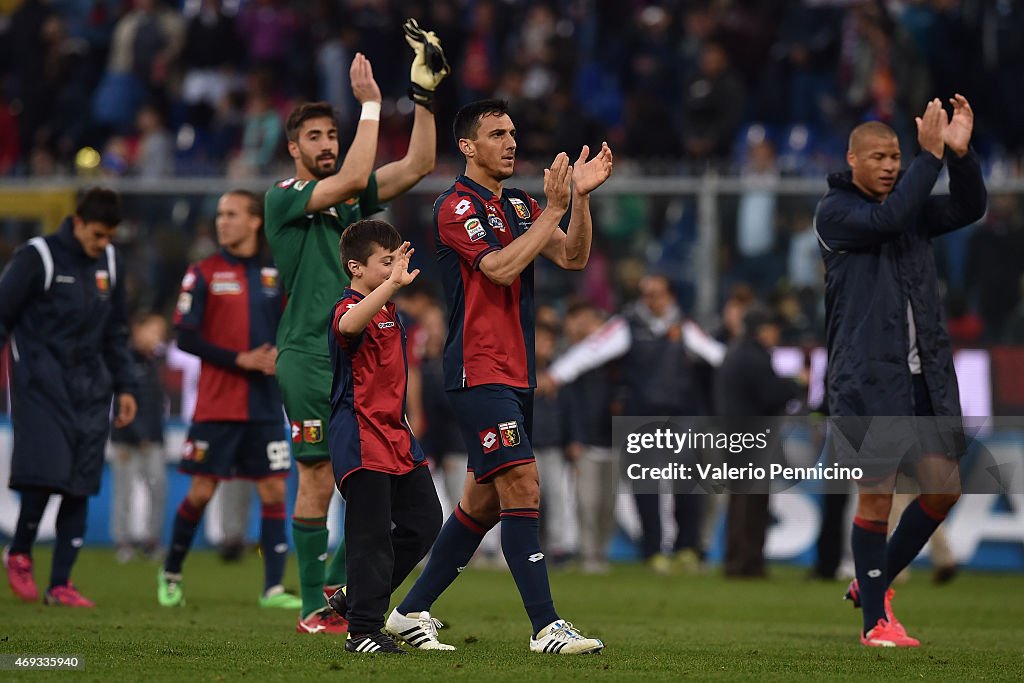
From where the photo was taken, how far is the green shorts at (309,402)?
26.0 feet

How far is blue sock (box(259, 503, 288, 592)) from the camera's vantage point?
9.83 metres

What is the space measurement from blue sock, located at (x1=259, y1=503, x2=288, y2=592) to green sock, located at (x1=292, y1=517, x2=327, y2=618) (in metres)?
1.90

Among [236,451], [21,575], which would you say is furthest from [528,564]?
[21,575]

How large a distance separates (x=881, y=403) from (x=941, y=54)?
10.4 m

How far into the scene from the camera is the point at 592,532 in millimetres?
14141

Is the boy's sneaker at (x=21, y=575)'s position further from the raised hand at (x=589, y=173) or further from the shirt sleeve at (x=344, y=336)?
the raised hand at (x=589, y=173)

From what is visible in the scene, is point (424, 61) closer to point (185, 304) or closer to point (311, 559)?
point (311, 559)

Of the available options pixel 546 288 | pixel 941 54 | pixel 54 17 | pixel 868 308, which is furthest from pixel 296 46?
pixel 868 308

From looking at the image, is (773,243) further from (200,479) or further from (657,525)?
(200,479)

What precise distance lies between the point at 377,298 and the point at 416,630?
5.17ft

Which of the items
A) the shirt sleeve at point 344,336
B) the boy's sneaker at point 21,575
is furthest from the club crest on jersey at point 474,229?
the boy's sneaker at point 21,575

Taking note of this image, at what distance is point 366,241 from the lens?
6.90 metres

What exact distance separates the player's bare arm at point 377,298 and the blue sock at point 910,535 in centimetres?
300

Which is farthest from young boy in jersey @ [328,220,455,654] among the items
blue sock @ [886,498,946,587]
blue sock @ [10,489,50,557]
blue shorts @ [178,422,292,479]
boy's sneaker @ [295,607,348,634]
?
blue sock @ [10,489,50,557]
